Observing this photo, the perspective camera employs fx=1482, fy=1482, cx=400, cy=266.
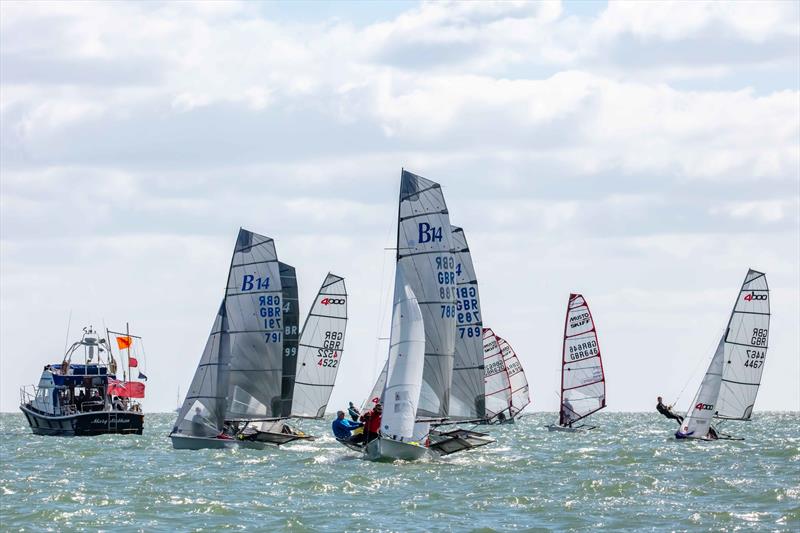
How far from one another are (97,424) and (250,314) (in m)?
18.9

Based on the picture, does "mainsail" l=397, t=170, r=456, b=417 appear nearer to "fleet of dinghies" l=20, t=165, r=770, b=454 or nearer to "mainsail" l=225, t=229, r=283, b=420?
"fleet of dinghies" l=20, t=165, r=770, b=454

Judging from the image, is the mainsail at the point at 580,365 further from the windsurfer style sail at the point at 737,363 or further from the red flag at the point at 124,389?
the red flag at the point at 124,389

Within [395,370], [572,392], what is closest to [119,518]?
[395,370]

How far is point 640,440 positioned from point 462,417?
24.1 m

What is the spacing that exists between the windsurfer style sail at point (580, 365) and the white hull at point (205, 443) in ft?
94.0

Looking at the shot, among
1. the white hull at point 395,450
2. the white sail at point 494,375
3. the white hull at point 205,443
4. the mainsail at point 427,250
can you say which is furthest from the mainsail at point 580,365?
the white hull at point 395,450

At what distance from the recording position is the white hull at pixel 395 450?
143ft

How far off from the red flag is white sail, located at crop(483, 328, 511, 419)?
2043cm

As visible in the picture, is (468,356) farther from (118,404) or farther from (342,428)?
(118,404)

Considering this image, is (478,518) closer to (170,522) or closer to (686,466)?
(170,522)

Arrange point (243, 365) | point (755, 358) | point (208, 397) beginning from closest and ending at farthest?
point (208, 397), point (243, 365), point (755, 358)

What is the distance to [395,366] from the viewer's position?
4366 centimetres

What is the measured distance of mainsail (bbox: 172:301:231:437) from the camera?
53125 millimetres

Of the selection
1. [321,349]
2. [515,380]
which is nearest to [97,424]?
[321,349]
